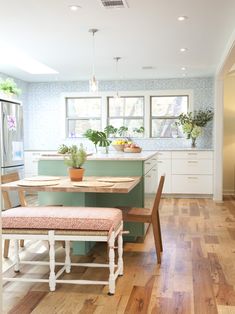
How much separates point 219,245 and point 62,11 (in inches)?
110

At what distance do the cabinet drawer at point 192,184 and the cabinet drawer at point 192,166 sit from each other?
0.31 feet

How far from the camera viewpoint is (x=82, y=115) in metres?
8.03

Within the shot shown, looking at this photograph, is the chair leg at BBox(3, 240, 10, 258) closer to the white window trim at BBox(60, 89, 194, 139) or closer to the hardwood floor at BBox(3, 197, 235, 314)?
the hardwood floor at BBox(3, 197, 235, 314)

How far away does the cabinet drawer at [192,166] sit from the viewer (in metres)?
7.05

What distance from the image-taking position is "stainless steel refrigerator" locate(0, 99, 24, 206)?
5734 mm

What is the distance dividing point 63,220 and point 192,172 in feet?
15.6

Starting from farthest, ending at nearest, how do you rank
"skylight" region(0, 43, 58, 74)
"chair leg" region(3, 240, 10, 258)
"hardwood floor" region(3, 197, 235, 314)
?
1. "skylight" region(0, 43, 58, 74)
2. "chair leg" region(3, 240, 10, 258)
3. "hardwood floor" region(3, 197, 235, 314)

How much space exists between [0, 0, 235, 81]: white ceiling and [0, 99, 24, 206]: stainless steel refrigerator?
833mm

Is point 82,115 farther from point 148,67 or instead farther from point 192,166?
point 192,166

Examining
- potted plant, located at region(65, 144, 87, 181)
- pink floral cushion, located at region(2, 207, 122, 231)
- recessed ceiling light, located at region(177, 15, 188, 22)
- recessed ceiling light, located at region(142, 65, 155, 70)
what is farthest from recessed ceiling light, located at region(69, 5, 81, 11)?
recessed ceiling light, located at region(142, 65, 155, 70)

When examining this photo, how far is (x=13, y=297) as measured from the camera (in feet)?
8.79

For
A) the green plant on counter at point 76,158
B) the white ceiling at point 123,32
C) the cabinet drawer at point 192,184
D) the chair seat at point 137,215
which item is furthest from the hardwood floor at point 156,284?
the cabinet drawer at point 192,184

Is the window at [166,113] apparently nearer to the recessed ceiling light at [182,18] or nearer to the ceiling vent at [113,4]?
the recessed ceiling light at [182,18]

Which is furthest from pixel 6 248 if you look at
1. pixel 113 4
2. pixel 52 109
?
pixel 52 109
